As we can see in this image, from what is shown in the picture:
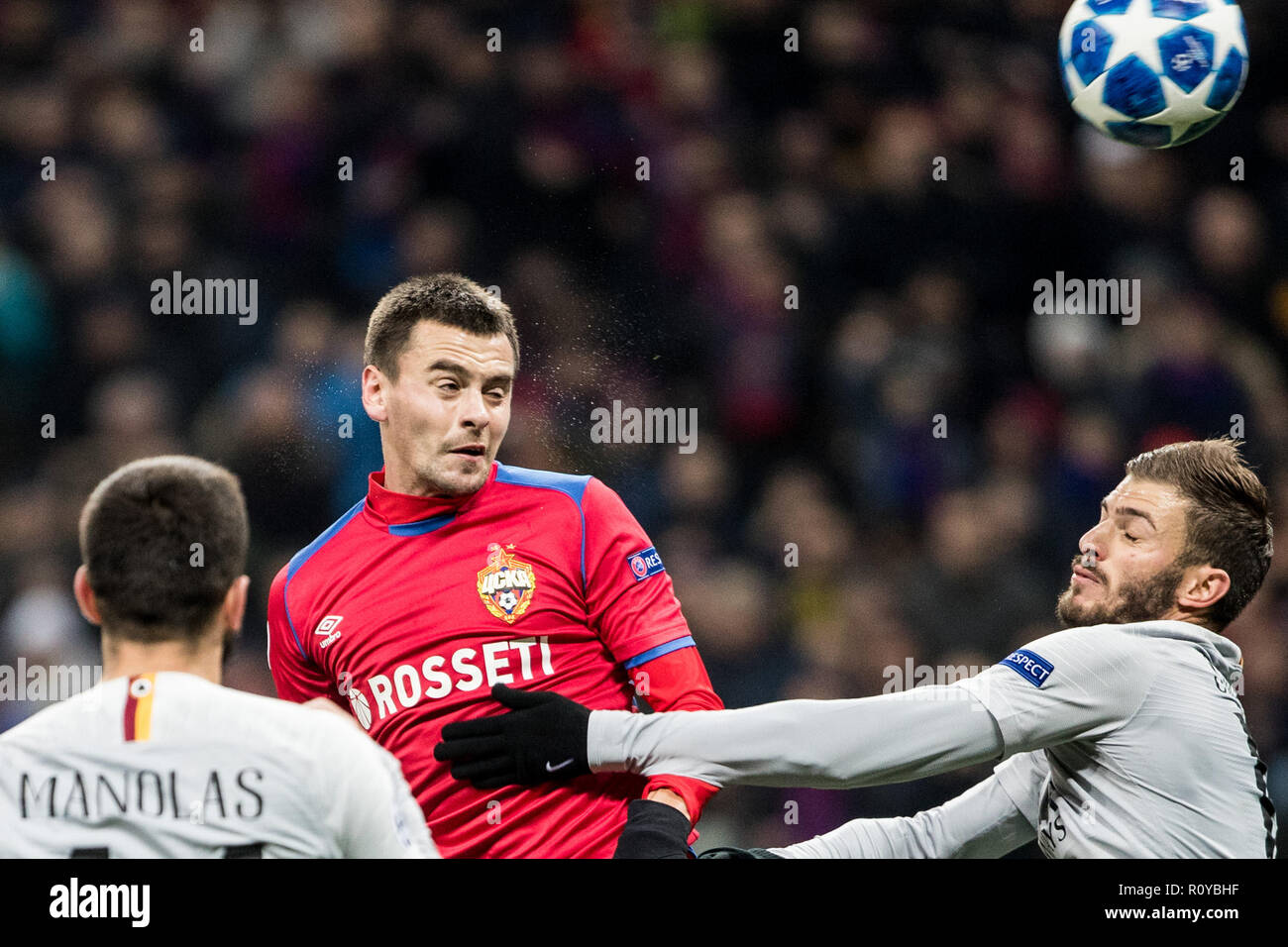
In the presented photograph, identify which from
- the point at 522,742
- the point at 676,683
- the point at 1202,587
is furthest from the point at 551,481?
the point at 1202,587

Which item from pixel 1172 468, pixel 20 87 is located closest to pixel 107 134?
pixel 20 87

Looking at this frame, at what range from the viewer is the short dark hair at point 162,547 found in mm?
2484

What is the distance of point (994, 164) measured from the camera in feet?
21.3

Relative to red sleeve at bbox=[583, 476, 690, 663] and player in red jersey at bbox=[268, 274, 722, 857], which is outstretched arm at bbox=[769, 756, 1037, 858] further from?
red sleeve at bbox=[583, 476, 690, 663]

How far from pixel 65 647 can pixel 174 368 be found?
3.83 ft

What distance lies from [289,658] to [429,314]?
0.93m

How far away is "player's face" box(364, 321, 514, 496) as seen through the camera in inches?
138

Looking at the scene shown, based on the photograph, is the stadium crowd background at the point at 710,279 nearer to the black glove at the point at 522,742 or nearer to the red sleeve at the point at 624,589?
the red sleeve at the point at 624,589

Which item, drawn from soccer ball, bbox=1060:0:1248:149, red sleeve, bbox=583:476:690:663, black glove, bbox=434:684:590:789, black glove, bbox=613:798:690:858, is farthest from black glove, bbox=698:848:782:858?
soccer ball, bbox=1060:0:1248:149

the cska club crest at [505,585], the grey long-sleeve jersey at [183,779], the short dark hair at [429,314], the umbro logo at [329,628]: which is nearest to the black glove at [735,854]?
the cska club crest at [505,585]

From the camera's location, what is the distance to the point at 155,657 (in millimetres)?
2482

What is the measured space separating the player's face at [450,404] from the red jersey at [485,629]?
11 centimetres

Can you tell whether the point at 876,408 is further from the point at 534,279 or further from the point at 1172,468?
the point at 1172,468

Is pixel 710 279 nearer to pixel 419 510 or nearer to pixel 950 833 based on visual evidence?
→ pixel 419 510
